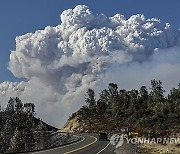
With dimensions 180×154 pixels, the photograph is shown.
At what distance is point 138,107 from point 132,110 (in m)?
2.95

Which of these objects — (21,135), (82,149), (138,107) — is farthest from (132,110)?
(82,149)

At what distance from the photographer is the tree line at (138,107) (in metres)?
95.8

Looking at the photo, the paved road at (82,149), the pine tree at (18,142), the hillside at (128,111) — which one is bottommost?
the paved road at (82,149)

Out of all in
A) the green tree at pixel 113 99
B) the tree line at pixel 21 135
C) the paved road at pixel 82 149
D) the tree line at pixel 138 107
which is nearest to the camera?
the paved road at pixel 82 149

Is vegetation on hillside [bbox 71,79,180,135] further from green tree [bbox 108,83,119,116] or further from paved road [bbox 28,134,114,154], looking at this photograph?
paved road [bbox 28,134,114,154]

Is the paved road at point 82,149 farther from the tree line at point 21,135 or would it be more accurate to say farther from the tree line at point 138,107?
the tree line at point 21,135

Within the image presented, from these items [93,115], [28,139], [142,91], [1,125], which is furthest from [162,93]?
[1,125]

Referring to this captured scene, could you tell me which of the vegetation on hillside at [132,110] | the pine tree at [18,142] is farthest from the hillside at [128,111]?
the pine tree at [18,142]

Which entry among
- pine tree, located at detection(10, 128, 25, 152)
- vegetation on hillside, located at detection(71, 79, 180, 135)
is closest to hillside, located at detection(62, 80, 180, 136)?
vegetation on hillside, located at detection(71, 79, 180, 135)

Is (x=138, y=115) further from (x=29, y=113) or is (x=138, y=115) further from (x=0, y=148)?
(x=29, y=113)

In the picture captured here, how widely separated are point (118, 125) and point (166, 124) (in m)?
43.7

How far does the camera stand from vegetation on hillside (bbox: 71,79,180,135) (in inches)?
3789

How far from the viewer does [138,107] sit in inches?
5217

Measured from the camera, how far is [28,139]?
13188cm
